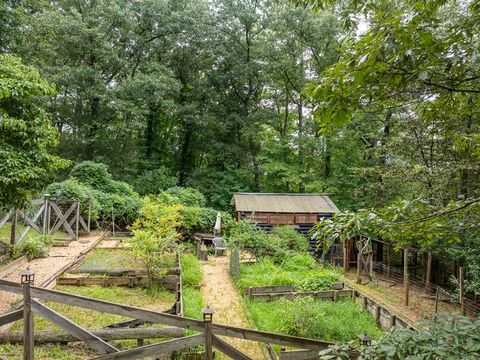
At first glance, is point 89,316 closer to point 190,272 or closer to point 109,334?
point 109,334

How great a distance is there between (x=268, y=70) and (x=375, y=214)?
2149 centimetres

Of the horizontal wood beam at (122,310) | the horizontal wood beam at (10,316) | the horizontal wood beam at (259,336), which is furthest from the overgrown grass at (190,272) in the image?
the horizontal wood beam at (259,336)

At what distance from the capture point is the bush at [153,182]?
21.8 metres

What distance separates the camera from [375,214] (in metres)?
3.03

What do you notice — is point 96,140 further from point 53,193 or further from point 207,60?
point 207,60

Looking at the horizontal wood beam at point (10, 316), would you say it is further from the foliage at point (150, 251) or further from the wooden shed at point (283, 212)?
the wooden shed at point (283, 212)

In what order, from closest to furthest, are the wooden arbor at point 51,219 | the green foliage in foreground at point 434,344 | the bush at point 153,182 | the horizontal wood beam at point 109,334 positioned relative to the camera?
the green foliage in foreground at point 434,344, the horizontal wood beam at point 109,334, the wooden arbor at point 51,219, the bush at point 153,182

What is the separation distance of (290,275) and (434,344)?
8778 millimetres

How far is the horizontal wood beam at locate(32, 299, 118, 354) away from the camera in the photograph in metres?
3.57

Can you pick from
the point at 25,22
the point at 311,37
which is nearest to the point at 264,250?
the point at 25,22

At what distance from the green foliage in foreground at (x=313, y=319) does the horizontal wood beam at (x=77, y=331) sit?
167 inches

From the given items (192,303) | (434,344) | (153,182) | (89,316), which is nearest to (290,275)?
(192,303)

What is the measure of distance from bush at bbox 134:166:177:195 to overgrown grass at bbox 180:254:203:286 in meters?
11.0

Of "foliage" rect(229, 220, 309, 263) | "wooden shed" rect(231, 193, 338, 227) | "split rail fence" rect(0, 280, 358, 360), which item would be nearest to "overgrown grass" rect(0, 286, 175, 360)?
"split rail fence" rect(0, 280, 358, 360)
